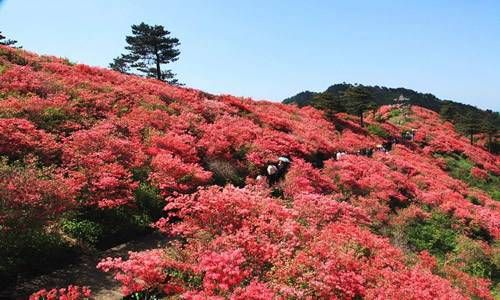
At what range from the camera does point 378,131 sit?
157 ft

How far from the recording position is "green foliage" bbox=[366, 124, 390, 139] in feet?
156

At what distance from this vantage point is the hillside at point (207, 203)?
10.6 meters

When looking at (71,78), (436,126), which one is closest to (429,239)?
(71,78)

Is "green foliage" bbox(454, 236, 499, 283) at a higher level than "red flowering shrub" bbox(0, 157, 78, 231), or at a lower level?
lower

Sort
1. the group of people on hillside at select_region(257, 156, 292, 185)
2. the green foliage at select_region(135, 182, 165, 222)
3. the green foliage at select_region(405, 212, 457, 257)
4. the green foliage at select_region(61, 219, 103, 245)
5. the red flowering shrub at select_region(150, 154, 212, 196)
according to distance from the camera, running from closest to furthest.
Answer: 1. the green foliage at select_region(61, 219, 103, 245)
2. the green foliage at select_region(135, 182, 165, 222)
3. the red flowering shrub at select_region(150, 154, 212, 196)
4. the green foliage at select_region(405, 212, 457, 257)
5. the group of people on hillside at select_region(257, 156, 292, 185)

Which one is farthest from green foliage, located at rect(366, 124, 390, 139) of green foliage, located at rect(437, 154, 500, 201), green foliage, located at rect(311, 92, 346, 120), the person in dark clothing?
the person in dark clothing

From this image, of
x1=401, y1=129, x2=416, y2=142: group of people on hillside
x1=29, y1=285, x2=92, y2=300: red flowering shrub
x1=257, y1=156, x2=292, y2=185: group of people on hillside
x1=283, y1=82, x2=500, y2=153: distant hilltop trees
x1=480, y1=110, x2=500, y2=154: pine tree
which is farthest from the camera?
x1=480, y1=110, x2=500, y2=154: pine tree

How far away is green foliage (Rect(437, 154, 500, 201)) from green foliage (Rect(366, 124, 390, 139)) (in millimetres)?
6587

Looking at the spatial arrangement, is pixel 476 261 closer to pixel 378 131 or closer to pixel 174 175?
pixel 174 175

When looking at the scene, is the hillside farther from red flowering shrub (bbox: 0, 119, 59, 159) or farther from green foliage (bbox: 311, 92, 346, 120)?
green foliage (bbox: 311, 92, 346, 120)

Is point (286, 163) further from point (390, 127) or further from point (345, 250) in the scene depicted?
point (390, 127)

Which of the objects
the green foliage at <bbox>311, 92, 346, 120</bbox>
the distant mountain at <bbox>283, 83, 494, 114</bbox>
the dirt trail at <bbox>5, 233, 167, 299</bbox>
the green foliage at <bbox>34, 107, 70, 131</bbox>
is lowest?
the dirt trail at <bbox>5, 233, 167, 299</bbox>

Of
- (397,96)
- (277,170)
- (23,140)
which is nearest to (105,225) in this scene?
(23,140)

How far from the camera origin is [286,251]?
10914 mm
